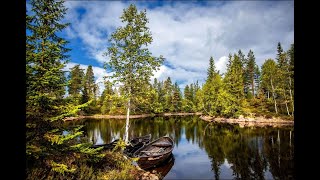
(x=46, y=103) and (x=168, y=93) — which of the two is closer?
(x=46, y=103)

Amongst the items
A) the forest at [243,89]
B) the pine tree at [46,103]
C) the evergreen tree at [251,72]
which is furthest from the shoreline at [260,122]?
the pine tree at [46,103]

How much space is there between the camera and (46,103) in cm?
1006

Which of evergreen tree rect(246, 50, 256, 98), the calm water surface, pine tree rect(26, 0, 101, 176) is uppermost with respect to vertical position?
evergreen tree rect(246, 50, 256, 98)

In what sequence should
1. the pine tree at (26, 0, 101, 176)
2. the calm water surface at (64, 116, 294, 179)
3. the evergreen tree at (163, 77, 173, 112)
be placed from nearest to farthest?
the pine tree at (26, 0, 101, 176), the calm water surface at (64, 116, 294, 179), the evergreen tree at (163, 77, 173, 112)

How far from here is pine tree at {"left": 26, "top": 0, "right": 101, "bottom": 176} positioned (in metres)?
9.38

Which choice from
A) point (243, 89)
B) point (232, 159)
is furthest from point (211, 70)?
point (232, 159)

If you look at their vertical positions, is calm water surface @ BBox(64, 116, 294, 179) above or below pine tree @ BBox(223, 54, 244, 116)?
below

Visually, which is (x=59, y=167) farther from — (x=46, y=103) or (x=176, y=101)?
(x=176, y=101)

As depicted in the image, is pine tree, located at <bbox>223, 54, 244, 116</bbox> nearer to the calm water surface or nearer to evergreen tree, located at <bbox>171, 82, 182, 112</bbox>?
the calm water surface

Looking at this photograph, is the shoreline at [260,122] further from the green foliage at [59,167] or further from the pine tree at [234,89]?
the green foliage at [59,167]

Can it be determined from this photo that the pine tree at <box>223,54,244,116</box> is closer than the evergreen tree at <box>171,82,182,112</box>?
Yes

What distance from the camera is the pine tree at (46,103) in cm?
938

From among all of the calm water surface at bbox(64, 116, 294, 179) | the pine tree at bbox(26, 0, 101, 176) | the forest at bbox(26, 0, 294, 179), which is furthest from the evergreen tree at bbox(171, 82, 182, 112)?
the pine tree at bbox(26, 0, 101, 176)
